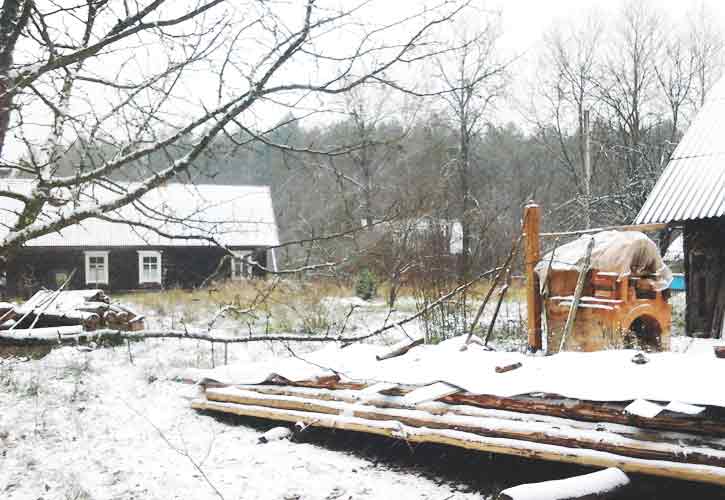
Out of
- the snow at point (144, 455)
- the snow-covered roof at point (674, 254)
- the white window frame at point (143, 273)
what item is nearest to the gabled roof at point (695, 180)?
the snow at point (144, 455)

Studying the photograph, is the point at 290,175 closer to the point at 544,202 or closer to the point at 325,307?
the point at 325,307

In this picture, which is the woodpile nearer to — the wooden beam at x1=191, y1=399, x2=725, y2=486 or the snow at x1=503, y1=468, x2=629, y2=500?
the wooden beam at x1=191, y1=399, x2=725, y2=486

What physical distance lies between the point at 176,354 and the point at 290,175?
8957 mm

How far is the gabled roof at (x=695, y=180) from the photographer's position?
10984mm

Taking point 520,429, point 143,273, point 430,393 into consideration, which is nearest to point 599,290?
point 430,393

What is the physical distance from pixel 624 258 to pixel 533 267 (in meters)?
1.32


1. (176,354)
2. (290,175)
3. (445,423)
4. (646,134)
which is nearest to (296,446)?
(445,423)

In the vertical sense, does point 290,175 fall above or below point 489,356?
above

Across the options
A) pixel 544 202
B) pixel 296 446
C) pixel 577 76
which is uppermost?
pixel 577 76

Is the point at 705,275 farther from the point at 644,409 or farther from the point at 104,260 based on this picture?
the point at 104,260

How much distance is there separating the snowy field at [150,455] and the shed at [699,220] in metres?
7.31

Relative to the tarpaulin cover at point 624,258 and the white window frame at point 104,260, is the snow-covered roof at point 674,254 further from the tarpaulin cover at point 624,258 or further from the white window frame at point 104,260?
the white window frame at point 104,260

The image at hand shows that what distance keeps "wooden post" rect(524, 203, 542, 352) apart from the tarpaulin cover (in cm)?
26

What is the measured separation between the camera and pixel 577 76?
106 ft
